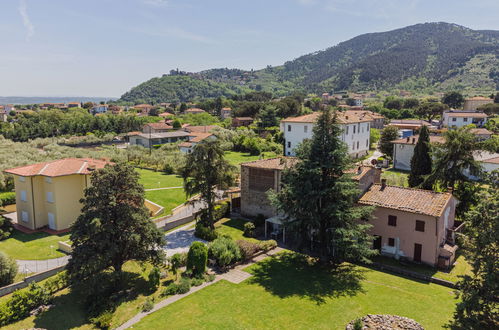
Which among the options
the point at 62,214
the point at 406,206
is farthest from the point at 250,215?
the point at 62,214

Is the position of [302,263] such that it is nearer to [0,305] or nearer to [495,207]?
[495,207]

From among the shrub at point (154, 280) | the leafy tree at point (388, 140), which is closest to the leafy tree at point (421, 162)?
the leafy tree at point (388, 140)

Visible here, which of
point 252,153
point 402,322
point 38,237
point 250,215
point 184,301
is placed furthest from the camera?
point 252,153

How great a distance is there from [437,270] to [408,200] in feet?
16.2

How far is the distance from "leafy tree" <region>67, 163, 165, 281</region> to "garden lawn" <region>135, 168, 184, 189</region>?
22.4 metres

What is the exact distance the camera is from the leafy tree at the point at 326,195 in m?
21.6

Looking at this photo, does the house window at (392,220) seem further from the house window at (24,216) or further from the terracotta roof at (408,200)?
the house window at (24,216)

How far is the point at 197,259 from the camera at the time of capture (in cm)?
2125

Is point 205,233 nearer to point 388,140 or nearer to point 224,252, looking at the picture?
point 224,252

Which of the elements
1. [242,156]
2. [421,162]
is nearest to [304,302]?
[421,162]

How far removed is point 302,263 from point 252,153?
47675mm

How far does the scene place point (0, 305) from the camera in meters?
17.4

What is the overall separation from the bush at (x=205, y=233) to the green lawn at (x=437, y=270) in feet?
40.8

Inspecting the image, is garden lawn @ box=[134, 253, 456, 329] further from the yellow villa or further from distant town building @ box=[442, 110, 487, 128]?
distant town building @ box=[442, 110, 487, 128]
